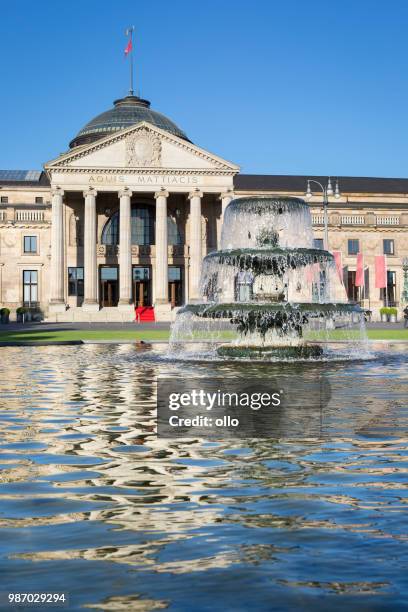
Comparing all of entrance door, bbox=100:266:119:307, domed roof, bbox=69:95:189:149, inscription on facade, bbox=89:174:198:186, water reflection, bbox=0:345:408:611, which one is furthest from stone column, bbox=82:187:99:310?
water reflection, bbox=0:345:408:611

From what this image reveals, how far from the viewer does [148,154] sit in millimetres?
82250

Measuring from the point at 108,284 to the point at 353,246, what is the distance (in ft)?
88.4

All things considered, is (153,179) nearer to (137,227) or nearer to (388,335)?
(137,227)

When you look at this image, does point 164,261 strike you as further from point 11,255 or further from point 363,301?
point 363,301

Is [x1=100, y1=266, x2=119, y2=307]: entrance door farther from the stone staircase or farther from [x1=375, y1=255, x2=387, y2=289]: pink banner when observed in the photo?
[x1=375, y1=255, x2=387, y2=289]: pink banner

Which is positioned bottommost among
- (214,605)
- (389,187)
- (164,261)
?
(214,605)

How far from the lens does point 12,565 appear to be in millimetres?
4910

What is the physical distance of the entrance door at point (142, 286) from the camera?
3413 inches

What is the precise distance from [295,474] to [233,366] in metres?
13.1

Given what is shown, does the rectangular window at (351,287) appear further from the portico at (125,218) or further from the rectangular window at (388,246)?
the portico at (125,218)

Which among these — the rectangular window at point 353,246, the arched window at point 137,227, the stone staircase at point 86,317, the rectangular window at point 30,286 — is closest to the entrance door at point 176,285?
the arched window at point 137,227

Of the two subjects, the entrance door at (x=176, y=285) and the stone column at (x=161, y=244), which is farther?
the entrance door at (x=176, y=285)

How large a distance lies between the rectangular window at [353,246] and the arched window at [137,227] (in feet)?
71.0

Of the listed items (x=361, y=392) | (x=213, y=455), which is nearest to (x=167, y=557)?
(x=213, y=455)
